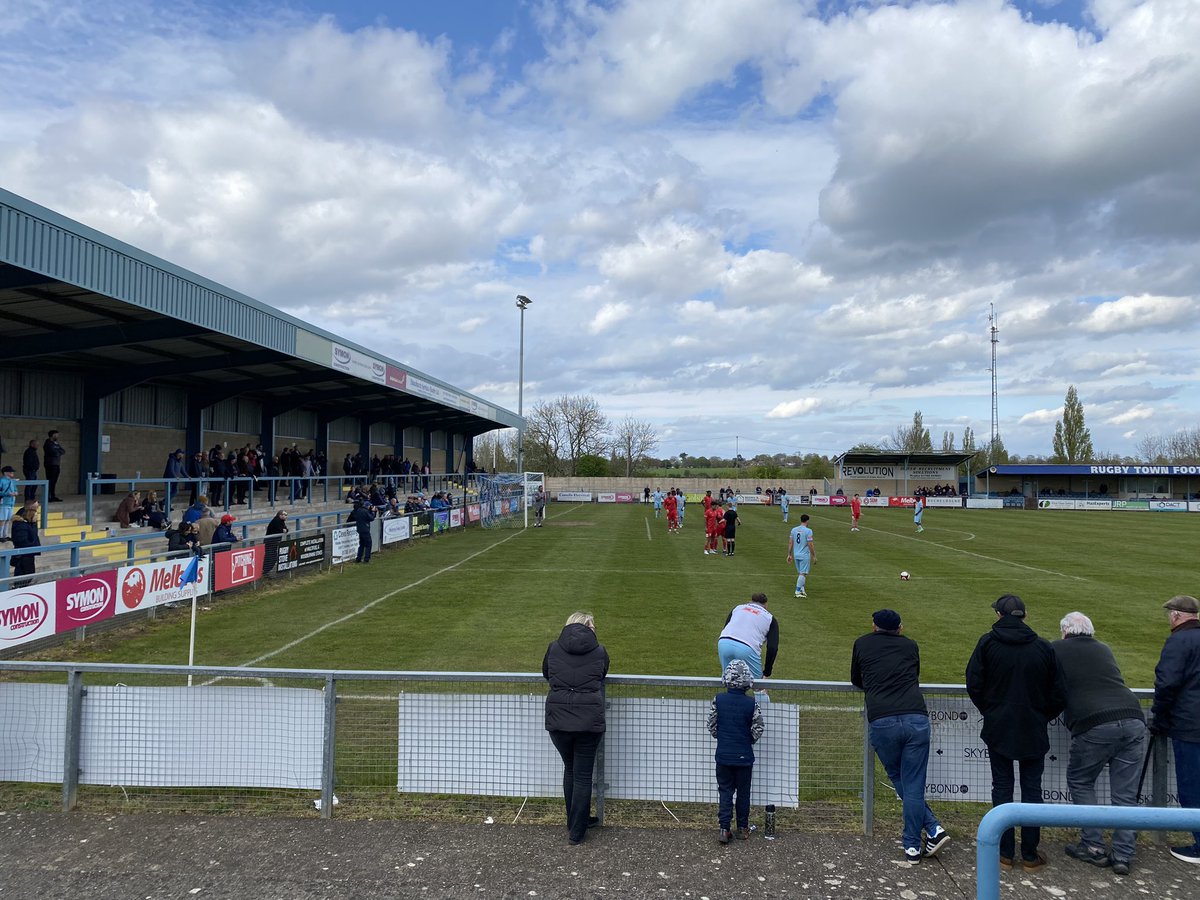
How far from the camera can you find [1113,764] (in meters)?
5.34

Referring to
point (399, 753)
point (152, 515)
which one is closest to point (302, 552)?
point (152, 515)

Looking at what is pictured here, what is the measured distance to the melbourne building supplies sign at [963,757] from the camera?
227 inches

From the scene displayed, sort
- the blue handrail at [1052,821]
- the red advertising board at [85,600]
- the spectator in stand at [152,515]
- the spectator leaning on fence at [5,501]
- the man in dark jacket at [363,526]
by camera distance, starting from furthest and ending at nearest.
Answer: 1. the man in dark jacket at [363,526]
2. the spectator in stand at [152,515]
3. the spectator leaning on fence at [5,501]
4. the red advertising board at [85,600]
5. the blue handrail at [1052,821]

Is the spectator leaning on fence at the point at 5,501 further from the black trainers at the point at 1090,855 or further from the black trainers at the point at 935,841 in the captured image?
the black trainers at the point at 1090,855

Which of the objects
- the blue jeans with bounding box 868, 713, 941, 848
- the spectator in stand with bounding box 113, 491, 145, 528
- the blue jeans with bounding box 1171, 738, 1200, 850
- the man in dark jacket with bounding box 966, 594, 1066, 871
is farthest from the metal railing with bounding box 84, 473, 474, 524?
the blue jeans with bounding box 1171, 738, 1200, 850

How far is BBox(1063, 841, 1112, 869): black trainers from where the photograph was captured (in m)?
5.21

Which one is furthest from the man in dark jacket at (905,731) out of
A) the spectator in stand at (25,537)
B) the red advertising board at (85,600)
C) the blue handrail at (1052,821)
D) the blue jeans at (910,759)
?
the spectator in stand at (25,537)

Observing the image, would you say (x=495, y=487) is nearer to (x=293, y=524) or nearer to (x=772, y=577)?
(x=293, y=524)

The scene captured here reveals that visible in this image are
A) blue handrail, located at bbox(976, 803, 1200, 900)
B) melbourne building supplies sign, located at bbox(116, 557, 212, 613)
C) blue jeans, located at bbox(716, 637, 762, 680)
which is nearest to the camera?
blue handrail, located at bbox(976, 803, 1200, 900)

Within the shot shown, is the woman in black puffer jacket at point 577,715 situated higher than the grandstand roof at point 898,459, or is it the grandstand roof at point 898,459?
the grandstand roof at point 898,459

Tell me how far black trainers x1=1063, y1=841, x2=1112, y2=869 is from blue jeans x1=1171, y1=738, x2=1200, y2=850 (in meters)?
0.69

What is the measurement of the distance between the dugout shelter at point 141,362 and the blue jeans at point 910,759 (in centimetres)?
1335

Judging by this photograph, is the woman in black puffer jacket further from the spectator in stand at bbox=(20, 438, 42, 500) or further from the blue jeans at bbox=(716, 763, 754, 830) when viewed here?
the spectator in stand at bbox=(20, 438, 42, 500)

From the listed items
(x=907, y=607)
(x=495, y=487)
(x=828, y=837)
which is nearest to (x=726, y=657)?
(x=828, y=837)
